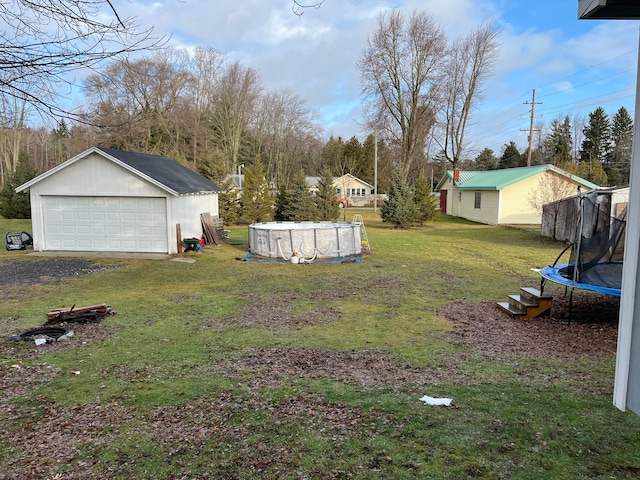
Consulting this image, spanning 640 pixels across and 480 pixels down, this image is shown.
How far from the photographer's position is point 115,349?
648 cm

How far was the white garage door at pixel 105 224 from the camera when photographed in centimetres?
1622

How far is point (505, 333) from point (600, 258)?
2461 mm

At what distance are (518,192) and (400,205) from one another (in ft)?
25.0

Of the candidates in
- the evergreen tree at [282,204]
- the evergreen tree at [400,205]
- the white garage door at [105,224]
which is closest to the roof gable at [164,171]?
the white garage door at [105,224]

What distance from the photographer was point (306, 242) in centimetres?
1516

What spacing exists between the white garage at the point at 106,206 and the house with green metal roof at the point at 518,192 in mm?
19648

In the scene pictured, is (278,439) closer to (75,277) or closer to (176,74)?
(75,277)

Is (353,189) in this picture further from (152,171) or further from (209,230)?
(152,171)

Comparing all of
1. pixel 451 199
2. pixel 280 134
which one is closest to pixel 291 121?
pixel 280 134

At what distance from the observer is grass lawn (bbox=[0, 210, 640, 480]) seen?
3.39 meters

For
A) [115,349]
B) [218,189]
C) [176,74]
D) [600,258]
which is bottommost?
[115,349]

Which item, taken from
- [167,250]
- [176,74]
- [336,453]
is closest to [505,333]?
[336,453]

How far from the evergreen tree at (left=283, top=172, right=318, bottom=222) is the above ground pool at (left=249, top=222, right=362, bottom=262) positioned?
34.8 ft

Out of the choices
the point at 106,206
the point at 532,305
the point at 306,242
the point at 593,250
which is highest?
the point at 106,206
